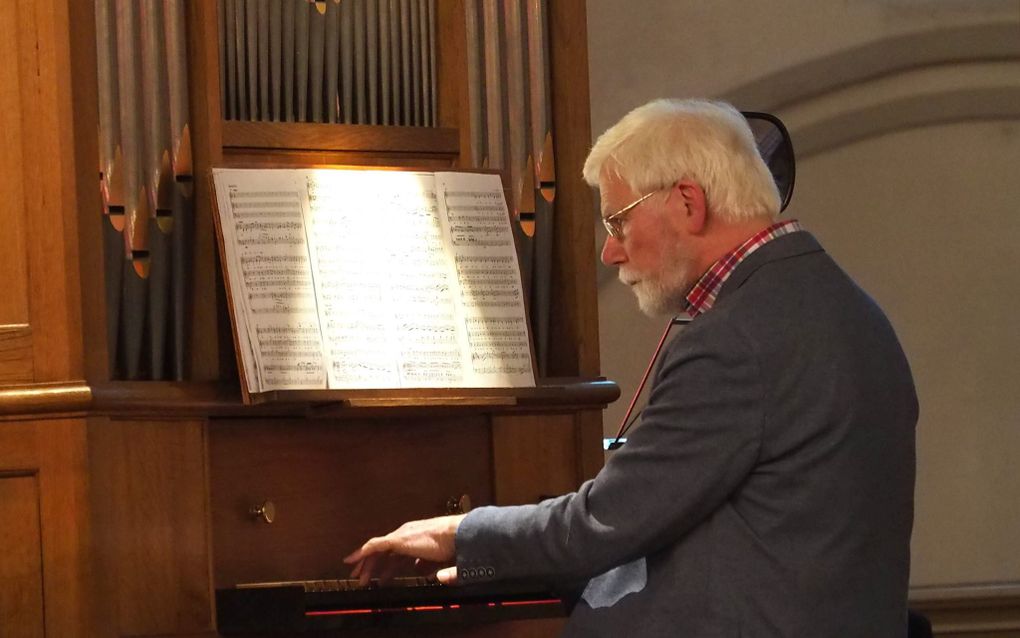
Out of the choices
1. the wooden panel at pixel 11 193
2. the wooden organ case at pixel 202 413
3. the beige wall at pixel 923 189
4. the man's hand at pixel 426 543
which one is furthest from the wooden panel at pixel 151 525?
the beige wall at pixel 923 189

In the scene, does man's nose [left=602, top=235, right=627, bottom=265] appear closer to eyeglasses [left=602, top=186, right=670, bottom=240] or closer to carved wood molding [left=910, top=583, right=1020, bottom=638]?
eyeglasses [left=602, top=186, right=670, bottom=240]

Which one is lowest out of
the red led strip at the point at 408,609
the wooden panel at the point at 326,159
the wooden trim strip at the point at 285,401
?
the red led strip at the point at 408,609

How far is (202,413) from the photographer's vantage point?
3961 mm

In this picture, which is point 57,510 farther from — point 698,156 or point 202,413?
point 698,156

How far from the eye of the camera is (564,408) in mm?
4484

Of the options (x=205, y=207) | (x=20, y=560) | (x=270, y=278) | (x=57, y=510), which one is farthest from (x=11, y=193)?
(x=20, y=560)

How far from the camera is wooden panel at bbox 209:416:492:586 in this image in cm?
405

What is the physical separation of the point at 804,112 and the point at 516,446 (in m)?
2.72

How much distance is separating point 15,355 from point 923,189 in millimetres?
4242

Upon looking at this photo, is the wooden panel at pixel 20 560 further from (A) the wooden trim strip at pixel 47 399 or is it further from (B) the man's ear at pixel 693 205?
(B) the man's ear at pixel 693 205

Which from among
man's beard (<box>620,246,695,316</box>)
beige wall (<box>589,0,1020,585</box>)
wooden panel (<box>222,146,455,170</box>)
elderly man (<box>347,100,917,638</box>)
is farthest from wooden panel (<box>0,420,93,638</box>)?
beige wall (<box>589,0,1020,585</box>)

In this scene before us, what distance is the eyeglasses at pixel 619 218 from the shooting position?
3193 mm

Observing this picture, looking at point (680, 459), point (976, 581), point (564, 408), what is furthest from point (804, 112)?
point (680, 459)

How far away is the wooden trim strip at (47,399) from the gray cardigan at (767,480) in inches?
50.4
